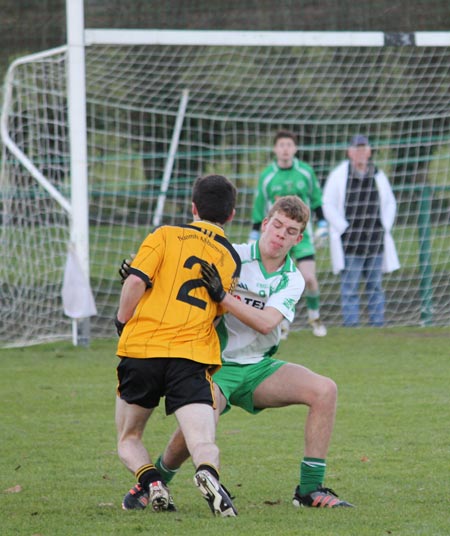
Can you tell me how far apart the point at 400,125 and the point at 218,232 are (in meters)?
11.0

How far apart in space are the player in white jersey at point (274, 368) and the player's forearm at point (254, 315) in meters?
0.01

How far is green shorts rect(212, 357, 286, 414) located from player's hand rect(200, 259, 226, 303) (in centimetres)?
53

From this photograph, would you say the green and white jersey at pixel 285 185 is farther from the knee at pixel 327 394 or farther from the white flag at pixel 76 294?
the knee at pixel 327 394

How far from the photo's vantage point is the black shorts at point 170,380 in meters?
4.91

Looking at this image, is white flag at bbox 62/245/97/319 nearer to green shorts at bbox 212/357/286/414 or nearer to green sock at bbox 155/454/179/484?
green sock at bbox 155/454/179/484

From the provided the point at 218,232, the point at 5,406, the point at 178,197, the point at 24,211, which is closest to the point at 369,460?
the point at 218,232

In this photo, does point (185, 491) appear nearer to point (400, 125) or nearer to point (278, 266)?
point (278, 266)

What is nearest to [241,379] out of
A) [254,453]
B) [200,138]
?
[254,453]

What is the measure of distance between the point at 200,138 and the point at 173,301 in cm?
1160

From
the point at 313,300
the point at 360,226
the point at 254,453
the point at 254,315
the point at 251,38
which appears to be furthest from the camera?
the point at 360,226

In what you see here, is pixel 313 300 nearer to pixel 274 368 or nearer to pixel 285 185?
pixel 285 185

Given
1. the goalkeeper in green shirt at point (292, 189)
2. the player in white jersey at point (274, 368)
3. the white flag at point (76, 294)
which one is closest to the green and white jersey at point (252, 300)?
the player in white jersey at point (274, 368)

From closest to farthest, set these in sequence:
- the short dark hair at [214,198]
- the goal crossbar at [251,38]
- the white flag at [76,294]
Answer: the short dark hair at [214,198], the white flag at [76,294], the goal crossbar at [251,38]

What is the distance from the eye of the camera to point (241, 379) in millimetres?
5289
